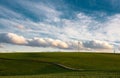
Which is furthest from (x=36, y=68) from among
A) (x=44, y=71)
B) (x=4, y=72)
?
(x=4, y=72)

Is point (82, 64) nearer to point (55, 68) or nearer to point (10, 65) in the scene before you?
point (55, 68)

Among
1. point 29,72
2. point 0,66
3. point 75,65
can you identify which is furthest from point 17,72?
point 75,65

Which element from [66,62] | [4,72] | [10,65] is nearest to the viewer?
[4,72]

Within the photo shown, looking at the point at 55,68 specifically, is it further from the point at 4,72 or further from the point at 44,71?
the point at 4,72

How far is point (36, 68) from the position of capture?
3287 inches

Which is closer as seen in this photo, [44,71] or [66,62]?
[44,71]

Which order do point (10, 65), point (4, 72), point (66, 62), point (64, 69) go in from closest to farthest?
point (4, 72) → point (64, 69) → point (10, 65) → point (66, 62)

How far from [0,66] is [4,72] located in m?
9.14

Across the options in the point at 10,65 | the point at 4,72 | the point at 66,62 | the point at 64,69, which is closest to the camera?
the point at 4,72

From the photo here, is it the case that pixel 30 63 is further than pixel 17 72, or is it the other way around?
pixel 30 63

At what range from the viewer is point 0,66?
85.1 meters

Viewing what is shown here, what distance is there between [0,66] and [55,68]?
16793 millimetres

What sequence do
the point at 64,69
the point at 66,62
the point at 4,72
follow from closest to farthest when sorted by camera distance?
the point at 4,72 < the point at 64,69 < the point at 66,62

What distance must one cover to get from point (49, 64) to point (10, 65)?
12.3m
